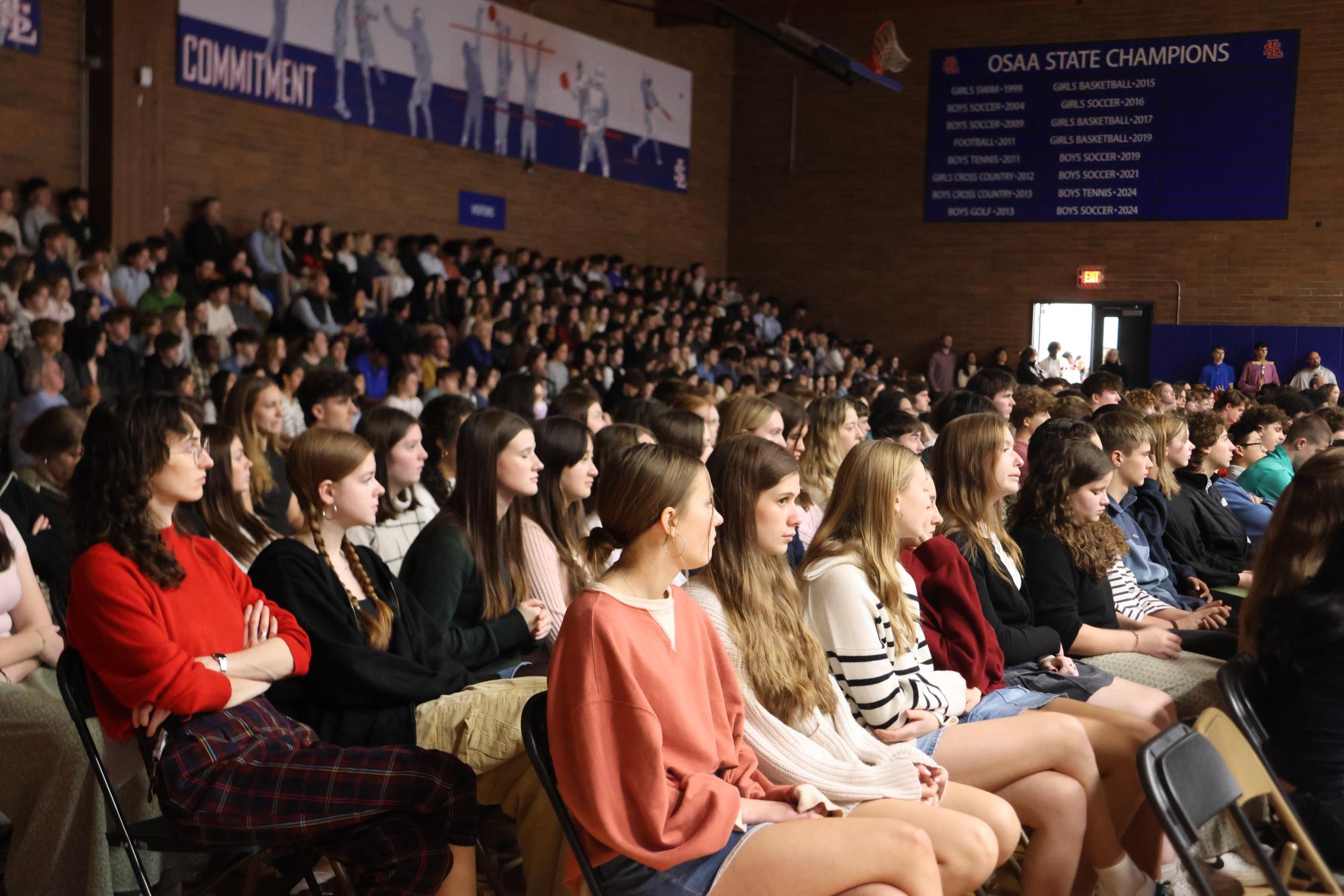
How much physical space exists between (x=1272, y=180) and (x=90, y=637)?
17.2 meters

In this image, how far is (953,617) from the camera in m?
3.31

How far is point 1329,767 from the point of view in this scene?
2566 mm

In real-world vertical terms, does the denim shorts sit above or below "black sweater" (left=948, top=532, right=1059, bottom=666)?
below

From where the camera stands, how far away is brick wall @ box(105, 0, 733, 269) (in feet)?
37.1

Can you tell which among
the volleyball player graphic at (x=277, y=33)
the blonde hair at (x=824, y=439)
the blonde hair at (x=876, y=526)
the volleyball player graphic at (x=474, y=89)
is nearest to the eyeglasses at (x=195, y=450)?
the blonde hair at (x=876, y=526)

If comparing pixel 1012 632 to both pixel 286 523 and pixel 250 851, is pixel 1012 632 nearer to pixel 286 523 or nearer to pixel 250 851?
pixel 250 851

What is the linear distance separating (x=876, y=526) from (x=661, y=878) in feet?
3.66

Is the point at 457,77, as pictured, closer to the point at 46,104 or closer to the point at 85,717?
the point at 46,104

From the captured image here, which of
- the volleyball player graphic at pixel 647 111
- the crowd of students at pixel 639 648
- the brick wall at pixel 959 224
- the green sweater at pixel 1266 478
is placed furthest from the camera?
the volleyball player graphic at pixel 647 111

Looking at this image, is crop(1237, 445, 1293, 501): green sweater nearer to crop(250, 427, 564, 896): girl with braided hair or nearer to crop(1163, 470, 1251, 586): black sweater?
crop(1163, 470, 1251, 586): black sweater

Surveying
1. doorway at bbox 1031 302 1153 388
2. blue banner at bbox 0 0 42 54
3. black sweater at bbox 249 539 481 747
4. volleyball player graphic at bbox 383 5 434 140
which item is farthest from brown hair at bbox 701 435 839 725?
doorway at bbox 1031 302 1153 388

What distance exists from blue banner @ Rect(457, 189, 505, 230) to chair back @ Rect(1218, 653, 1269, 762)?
43.3ft

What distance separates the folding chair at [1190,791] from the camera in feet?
6.61

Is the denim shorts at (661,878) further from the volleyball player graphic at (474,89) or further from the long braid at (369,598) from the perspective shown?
the volleyball player graphic at (474,89)
